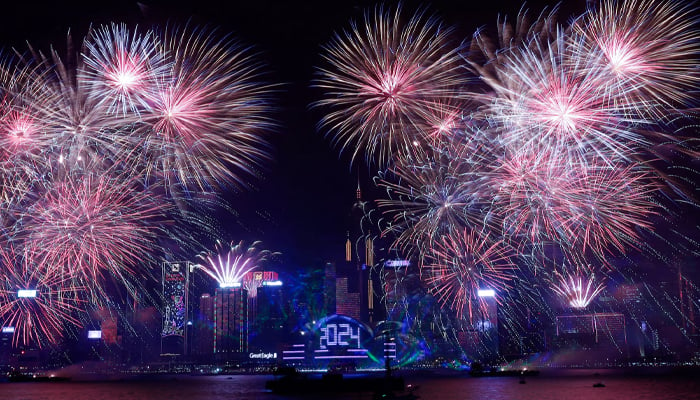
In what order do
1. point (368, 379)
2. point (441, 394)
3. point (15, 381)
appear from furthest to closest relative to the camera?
point (15, 381)
point (368, 379)
point (441, 394)

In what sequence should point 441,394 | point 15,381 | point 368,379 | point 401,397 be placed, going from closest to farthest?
point 401,397 → point 441,394 → point 368,379 → point 15,381

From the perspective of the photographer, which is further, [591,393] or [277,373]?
[277,373]

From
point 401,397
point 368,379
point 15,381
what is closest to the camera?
point 401,397

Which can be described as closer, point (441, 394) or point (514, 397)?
point (514, 397)

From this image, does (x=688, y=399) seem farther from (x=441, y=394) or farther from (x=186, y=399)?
(x=186, y=399)

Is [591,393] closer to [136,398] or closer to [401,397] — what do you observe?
[401,397]

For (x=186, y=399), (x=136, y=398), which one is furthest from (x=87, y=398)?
(x=186, y=399)

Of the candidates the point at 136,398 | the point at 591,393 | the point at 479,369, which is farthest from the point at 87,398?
the point at 479,369

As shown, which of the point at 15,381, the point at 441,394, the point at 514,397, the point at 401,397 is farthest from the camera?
the point at 15,381
